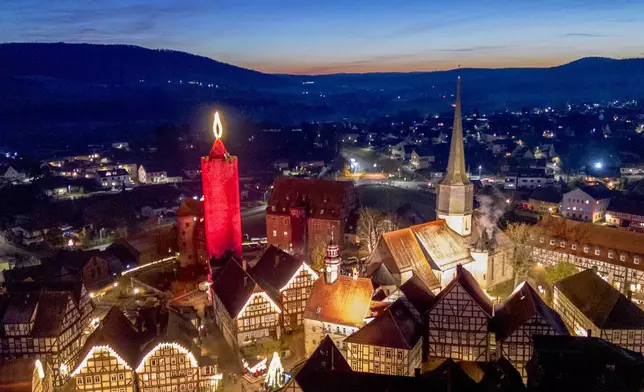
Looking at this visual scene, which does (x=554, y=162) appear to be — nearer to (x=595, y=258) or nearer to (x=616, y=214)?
(x=616, y=214)

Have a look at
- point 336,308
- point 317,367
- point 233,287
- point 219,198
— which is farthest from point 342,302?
point 219,198

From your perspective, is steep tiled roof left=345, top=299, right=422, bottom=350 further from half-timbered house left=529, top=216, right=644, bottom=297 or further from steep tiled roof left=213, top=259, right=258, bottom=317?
half-timbered house left=529, top=216, right=644, bottom=297

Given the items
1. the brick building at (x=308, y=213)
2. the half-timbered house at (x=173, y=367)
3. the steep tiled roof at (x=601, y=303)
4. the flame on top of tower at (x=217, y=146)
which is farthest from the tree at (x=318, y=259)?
the steep tiled roof at (x=601, y=303)

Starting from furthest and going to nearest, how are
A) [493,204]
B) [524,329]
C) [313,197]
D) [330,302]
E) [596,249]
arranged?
[493,204]
[313,197]
[596,249]
[330,302]
[524,329]

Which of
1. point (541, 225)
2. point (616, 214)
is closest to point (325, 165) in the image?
point (616, 214)

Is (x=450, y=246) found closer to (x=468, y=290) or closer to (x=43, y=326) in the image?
(x=468, y=290)

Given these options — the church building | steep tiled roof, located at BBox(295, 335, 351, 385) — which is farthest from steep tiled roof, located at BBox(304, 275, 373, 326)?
steep tiled roof, located at BBox(295, 335, 351, 385)

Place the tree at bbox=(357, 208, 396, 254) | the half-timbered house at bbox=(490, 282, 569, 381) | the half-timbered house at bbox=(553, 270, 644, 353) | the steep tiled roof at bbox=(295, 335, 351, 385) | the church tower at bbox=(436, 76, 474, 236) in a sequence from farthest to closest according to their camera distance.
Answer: the tree at bbox=(357, 208, 396, 254), the church tower at bbox=(436, 76, 474, 236), the half-timbered house at bbox=(553, 270, 644, 353), the half-timbered house at bbox=(490, 282, 569, 381), the steep tiled roof at bbox=(295, 335, 351, 385)

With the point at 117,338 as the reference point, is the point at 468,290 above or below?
above
